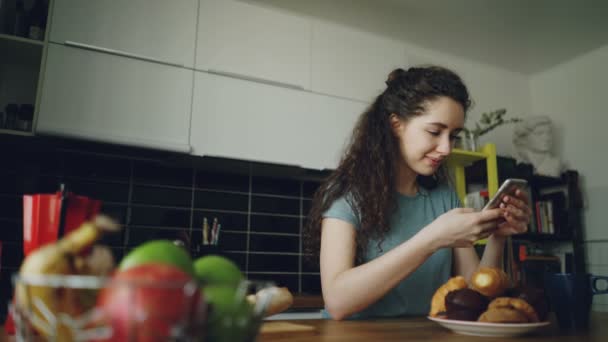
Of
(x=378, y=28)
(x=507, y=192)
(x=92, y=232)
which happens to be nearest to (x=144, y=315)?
(x=92, y=232)

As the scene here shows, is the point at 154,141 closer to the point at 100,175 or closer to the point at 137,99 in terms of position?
the point at 137,99

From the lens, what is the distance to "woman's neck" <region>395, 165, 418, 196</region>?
136 centimetres

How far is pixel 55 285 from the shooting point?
11.6 inches

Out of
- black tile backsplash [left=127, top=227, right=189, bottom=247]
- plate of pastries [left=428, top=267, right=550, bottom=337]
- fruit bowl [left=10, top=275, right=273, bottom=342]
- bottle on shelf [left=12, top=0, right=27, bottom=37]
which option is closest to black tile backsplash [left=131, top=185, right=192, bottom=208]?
black tile backsplash [left=127, top=227, right=189, bottom=247]

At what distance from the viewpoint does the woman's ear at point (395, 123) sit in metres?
1.32

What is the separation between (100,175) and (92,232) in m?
2.13

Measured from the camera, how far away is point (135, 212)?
90.2 inches

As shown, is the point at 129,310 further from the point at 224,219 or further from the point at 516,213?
the point at 224,219

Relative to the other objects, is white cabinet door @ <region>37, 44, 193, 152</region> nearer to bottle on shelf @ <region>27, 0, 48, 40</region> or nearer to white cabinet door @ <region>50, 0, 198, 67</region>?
white cabinet door @ <region>50, 0, 198, 67</region>

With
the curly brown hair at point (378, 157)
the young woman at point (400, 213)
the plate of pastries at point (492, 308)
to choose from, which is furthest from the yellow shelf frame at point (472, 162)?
the plate of pastries at point (492, 308)

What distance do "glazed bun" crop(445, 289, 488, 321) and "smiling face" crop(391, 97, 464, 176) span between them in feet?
1.71

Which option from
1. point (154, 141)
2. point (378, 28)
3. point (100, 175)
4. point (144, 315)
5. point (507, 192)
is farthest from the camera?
point (378, 28)

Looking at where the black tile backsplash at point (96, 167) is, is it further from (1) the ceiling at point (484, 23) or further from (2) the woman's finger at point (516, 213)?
(2) the woman's finger at point (516, 213)

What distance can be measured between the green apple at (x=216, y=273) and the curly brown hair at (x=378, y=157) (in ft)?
2.72
